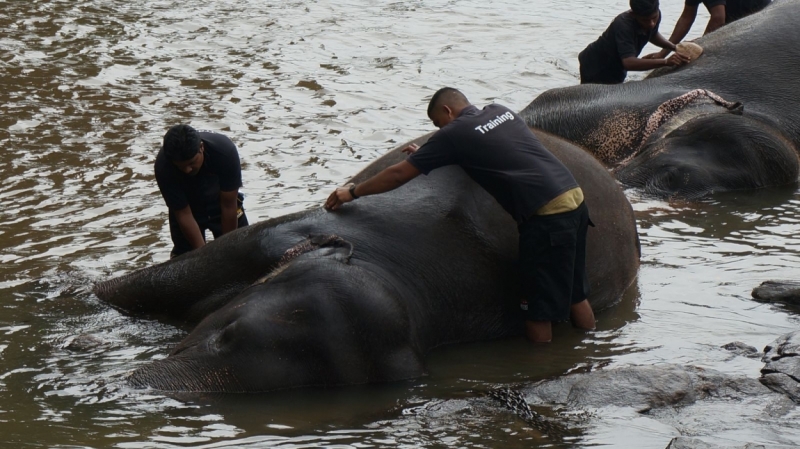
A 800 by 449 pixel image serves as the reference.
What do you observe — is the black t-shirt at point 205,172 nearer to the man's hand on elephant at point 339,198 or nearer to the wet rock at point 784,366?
the man's hand on elephant at point 339,198

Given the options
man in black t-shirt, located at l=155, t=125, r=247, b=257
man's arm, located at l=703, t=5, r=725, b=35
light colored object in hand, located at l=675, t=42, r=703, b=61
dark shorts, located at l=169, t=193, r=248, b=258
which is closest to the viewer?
man in black t-shirt, located at l=155, t=125, r=247, b=257

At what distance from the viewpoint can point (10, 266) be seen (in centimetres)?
697

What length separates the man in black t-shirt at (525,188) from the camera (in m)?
5.79

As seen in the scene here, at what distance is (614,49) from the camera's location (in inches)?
426

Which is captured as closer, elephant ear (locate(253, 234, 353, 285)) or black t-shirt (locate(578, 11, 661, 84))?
elephant ear (locate(253, 234, 353, 285))

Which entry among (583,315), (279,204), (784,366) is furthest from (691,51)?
(784,366)

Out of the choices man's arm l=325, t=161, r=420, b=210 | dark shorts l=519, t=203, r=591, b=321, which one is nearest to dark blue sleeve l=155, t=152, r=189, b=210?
man's arm l=325, t=161, r=420, b=210

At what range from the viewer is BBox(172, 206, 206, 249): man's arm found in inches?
267

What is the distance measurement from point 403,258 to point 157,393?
1.38 metres

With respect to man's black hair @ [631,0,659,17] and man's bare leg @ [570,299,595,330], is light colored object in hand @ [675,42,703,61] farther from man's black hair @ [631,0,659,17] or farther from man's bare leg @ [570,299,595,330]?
man's bare leg @ [570,299,595,330]

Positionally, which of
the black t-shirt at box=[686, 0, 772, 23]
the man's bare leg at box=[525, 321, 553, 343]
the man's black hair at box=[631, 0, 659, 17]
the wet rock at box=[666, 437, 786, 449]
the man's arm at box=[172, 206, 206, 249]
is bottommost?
the man's bare leg at box=[525, 321, 553, 343]

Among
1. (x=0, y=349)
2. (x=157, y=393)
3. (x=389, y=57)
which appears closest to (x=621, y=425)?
(x=157, y=393)

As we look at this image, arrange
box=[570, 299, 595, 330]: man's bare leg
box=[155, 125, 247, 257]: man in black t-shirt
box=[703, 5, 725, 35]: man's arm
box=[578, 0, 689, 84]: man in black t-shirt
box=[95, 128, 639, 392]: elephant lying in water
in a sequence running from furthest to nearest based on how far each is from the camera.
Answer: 1. box=[703, 5, 725, 35]: man's arm
2. box=[578, 0, 689, 84]: man in black t-shirt
3. box=[155, 125, 247, 257]: man in black t-shirt
4. box=[570, 299, 595, 330]: man's bare leg
5. box=[95, 128, 639, 392]: elephant lying in water

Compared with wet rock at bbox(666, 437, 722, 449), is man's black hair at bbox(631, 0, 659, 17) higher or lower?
higher
